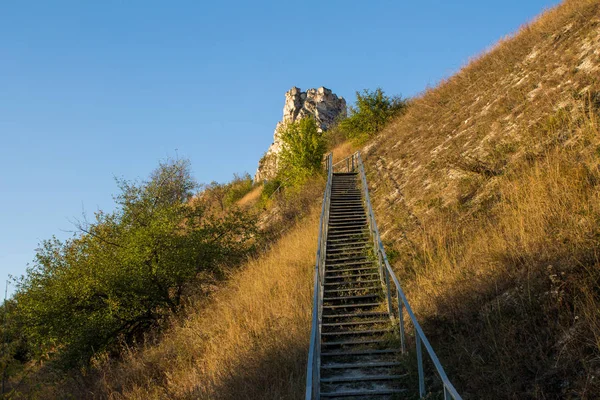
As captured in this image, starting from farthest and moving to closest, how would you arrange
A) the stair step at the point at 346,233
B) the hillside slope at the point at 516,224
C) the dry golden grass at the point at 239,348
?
the stair step at the point at 346,233
the dry golden grass at the point at 239,348
the hillside slope at the point at 516,224

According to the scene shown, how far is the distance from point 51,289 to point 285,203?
1393 cm

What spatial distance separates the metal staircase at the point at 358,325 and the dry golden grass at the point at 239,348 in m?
0.56

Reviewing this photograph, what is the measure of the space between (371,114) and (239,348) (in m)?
23.1

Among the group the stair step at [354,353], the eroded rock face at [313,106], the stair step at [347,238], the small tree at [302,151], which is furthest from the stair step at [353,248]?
the eroded rock face at [313,106]

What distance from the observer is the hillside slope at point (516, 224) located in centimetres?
548

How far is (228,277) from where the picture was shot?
53.6 feet

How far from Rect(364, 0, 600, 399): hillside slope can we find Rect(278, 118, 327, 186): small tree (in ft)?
31.6

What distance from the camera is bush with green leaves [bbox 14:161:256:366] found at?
1420 cm

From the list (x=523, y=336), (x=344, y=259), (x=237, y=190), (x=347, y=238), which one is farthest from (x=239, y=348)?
(x=237, y=190)

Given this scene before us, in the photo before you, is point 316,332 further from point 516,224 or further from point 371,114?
point 371,114

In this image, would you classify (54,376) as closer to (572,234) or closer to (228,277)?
(228,277)

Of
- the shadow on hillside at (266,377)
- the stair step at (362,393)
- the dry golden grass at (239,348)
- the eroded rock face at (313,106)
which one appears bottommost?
the stair step at (362,393)

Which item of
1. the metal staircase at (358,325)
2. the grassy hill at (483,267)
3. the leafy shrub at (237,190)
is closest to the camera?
the grassy hill at (483,267)

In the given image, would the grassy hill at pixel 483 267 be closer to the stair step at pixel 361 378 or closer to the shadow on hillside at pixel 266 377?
the shadow on hillside at pixel 266 377
